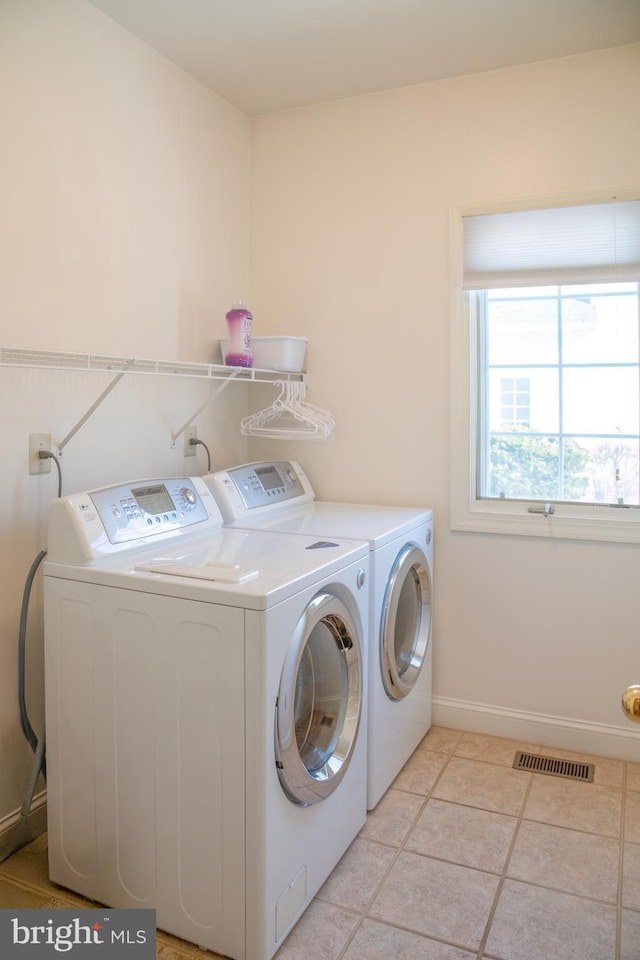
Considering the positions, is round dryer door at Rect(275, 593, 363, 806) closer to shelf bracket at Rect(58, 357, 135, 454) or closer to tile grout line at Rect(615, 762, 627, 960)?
tile grout line at Rect(615, 762, 627, 960)

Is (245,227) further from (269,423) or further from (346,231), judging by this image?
(269,423)

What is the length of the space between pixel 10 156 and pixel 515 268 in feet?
5.54

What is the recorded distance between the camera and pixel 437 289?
107 inches

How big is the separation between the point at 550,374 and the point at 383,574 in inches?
42.2

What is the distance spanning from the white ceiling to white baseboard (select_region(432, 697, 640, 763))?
2356 mm

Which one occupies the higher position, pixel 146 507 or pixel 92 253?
pixel 92 253

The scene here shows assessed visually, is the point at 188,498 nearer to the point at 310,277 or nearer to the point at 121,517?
the point at 121,517

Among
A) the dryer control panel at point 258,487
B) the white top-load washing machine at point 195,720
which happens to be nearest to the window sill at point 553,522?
the dryer control panel at point 258,487

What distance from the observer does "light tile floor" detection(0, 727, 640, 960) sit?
1.67 meters

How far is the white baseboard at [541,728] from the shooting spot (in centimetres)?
255

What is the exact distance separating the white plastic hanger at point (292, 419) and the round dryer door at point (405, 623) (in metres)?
0.69

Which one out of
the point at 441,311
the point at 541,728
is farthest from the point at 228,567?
the point at 541,728

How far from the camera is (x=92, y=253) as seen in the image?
2.19m

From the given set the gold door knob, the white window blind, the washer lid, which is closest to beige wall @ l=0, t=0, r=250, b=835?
the washer lid
